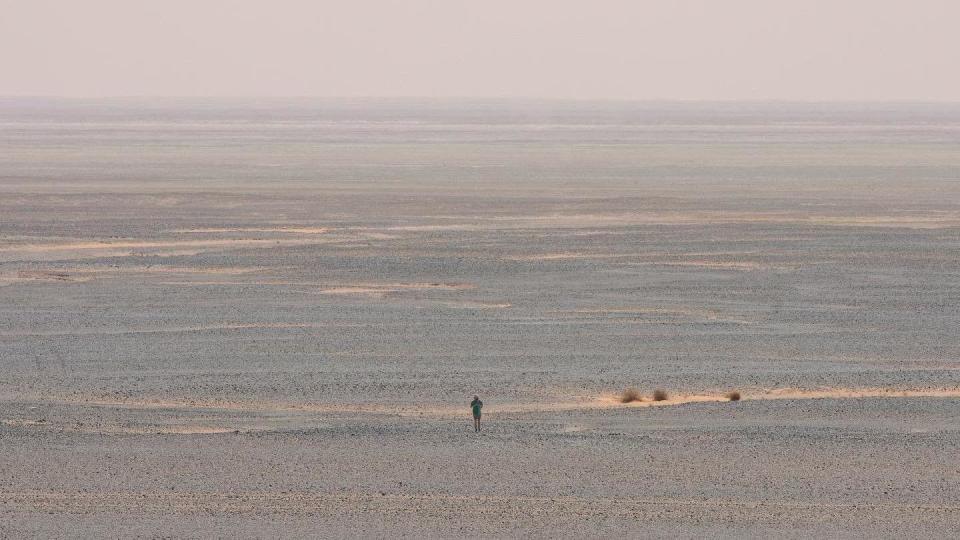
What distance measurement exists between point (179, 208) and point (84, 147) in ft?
170

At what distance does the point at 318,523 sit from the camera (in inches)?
777

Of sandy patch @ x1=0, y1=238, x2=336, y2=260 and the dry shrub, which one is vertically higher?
sandy patch @ x1=0, y1=238, x2=336, y2=260

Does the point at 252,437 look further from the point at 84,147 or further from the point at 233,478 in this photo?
the point at 84,147

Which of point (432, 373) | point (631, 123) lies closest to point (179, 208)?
point (432, 373)

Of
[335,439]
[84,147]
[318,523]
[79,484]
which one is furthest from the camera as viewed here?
[84,147]

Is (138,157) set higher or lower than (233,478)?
higher

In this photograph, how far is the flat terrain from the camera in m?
20.7

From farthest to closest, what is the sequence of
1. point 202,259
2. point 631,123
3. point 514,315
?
point 631,123 → point 202,259 → point 514,315

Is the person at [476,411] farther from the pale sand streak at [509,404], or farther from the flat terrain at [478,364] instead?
the pale sand streak at [509,404]

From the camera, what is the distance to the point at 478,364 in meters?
30.0

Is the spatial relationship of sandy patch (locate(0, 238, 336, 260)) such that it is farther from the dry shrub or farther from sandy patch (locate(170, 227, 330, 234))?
the dry shrub

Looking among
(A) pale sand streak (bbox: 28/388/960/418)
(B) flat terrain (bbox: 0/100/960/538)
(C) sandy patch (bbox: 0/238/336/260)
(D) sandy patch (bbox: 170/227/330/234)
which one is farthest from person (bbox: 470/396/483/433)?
(D) sandy patch (bbox: 170/227/330/234)

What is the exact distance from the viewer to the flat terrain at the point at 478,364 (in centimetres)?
2073

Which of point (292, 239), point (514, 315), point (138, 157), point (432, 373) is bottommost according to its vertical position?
point (432, 373)
